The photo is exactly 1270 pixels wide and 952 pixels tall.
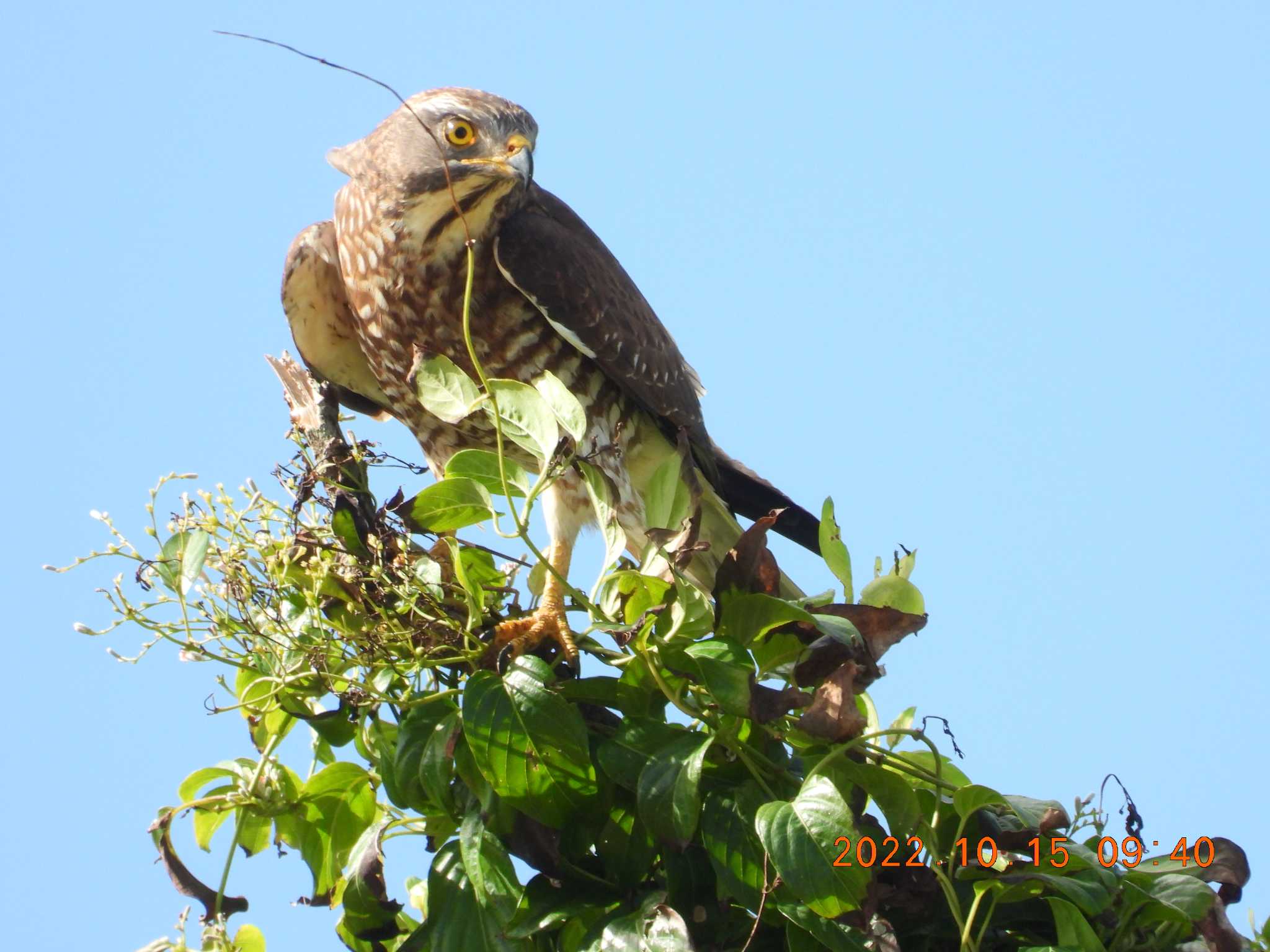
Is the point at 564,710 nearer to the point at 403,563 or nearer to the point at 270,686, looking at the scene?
the point at 403,563

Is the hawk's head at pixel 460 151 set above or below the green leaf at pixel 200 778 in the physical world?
above

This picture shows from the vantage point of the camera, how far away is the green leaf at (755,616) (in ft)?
7.22

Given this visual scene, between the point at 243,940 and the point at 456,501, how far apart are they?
90cm

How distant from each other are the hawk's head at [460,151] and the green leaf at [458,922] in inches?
88.9


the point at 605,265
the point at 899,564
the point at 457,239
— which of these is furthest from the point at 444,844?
the point at 605,265

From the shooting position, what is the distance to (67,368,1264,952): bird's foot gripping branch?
2062 millimetres

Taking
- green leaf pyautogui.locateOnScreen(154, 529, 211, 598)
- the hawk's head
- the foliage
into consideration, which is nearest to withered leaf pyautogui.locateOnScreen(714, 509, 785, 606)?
the foliage

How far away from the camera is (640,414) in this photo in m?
4.39

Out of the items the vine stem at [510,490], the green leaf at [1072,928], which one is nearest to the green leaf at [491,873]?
the vine stem at [510,490]

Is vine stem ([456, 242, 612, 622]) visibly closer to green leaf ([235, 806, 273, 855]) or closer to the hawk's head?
Answer: green leaf ([235, 806, 273, 855])

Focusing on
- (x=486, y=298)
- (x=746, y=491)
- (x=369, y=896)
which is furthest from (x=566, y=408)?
(x=746, y=491)

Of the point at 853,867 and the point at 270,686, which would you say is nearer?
the point at 853,867

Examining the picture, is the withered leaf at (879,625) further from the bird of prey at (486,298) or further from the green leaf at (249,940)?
the bird of prey at (486,298)
